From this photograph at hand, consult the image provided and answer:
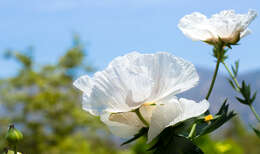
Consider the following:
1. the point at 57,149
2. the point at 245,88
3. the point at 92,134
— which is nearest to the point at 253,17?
the point at 245,88

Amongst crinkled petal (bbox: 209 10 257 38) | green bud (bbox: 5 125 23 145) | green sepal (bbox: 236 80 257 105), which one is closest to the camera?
green bud (bbox: 5 125 23 145)

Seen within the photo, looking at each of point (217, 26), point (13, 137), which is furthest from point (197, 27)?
point (13, 137)

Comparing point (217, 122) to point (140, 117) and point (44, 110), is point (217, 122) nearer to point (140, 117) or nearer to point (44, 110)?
point (140, 117)

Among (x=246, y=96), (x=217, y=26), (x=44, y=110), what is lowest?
(x=44, y=110)

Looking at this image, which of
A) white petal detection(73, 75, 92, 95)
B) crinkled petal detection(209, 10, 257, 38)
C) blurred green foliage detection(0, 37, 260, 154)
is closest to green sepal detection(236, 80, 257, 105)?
crinkled petal detection(209, 10, 257, 38)

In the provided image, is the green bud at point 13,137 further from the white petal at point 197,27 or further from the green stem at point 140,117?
the white petal at point 197,27

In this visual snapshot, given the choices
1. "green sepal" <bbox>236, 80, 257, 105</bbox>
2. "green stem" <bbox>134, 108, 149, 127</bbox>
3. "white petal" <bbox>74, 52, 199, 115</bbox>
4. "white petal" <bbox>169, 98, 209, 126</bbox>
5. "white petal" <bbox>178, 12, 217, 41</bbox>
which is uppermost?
"white petal" <bbox>178, 12, 217, 41</bbox>

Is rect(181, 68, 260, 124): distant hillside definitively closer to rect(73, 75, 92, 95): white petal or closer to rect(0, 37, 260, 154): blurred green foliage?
rect(73, 75, 92, 95): white petal
